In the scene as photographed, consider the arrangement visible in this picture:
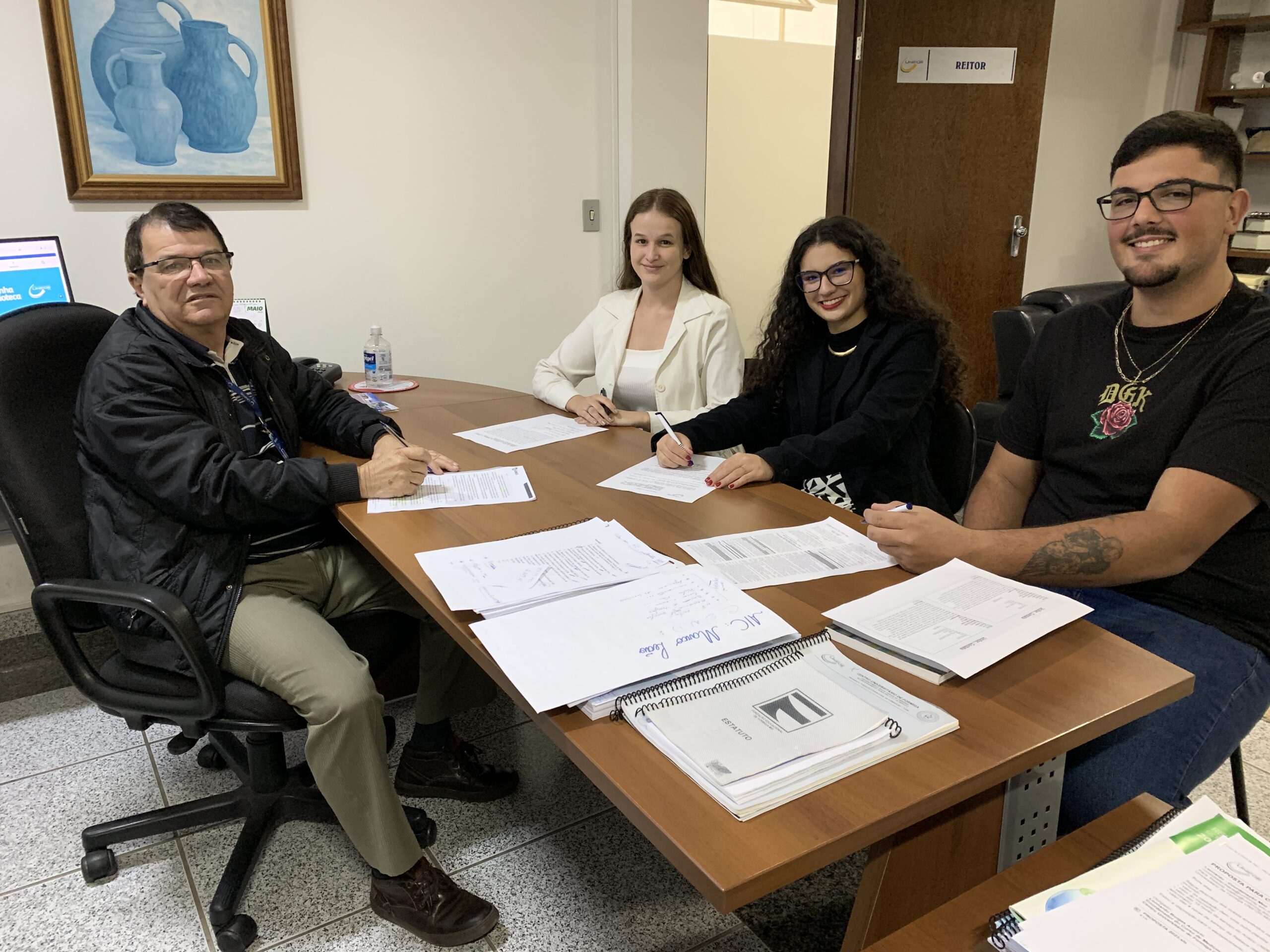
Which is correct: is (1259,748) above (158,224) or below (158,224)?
below

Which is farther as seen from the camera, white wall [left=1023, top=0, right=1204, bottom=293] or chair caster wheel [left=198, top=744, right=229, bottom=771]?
white wall [left=1023, top=0, right=1204, bottom=293]

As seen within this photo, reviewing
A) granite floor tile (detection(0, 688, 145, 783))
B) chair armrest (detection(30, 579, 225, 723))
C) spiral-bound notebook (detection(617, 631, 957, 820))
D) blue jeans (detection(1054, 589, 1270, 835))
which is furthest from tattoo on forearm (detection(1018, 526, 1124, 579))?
granite floor tile (detection(0, 688, 145, 783))

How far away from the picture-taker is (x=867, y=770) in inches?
33.1

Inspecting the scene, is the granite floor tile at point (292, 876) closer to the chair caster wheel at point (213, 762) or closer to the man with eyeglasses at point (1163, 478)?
the chair caster wheel at point (213, 762)

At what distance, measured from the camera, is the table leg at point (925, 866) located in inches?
38.1

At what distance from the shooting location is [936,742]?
0.88m

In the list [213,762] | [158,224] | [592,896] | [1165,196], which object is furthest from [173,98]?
[1165,196]

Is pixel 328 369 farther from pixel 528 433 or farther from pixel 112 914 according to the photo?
pixel 112 914

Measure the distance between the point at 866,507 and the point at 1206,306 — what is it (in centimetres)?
75

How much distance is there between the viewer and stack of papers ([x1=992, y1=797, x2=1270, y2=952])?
77cm

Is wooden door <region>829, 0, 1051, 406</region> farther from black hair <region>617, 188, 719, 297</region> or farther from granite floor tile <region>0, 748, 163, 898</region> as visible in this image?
granite floor tile <region>0, 748, 163, 898</region>

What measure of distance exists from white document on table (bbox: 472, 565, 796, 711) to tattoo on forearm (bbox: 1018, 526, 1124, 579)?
0.48 meters

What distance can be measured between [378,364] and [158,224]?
117cm

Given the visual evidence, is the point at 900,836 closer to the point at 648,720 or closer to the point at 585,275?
the point at 648,720
